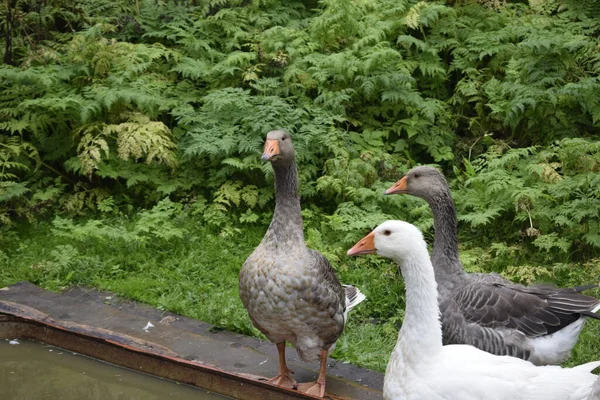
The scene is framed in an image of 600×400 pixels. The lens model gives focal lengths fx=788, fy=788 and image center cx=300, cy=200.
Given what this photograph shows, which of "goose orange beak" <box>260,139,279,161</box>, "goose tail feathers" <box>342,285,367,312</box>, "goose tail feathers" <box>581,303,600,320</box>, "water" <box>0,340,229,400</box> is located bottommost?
"water" <box>0,340,229,400</box>

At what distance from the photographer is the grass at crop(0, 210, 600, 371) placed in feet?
22.0

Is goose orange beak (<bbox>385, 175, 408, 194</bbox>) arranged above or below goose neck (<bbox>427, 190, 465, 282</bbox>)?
above

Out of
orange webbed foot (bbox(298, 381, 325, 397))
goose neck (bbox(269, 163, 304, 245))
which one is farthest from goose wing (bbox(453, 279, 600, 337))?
goose neck (bbox(269, 163, 304, 245))

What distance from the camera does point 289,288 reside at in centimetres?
539

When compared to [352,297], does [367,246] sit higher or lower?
higher

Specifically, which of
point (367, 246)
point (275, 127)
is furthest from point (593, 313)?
point (275, 127)

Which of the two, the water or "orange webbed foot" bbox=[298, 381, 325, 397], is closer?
"orange webbed foot" bbox=[298, 381, 325, 397]

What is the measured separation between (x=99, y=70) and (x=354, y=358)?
521 centimetres

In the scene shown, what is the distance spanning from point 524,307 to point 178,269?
3695 millimetres

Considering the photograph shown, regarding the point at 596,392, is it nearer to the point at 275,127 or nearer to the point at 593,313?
the point at 593,313

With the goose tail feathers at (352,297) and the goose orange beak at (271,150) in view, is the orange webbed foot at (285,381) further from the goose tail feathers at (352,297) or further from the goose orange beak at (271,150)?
the goose orange beak at (271,150)

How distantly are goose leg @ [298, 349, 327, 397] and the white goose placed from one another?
948mm

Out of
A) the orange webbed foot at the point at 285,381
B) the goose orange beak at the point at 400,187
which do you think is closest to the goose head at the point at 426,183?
the goose orange beak at the point at 400,187

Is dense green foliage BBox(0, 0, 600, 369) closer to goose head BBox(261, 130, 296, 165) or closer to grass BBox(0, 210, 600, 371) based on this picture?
grass BBox(0, 210, 600, 371)
